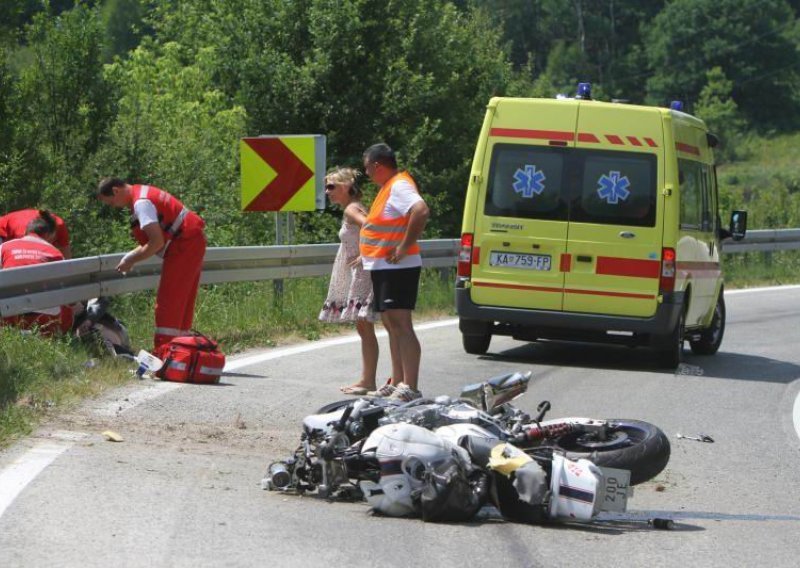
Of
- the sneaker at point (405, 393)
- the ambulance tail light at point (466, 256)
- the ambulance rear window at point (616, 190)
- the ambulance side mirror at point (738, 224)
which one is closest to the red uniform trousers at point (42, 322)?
the sneaker at point (405, 393)

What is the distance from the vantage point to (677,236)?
12.7 meters

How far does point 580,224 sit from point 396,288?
337 cm

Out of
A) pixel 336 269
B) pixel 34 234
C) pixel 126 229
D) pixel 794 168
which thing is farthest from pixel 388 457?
pixel 794 168

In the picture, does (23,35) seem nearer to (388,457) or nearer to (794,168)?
(388,457)

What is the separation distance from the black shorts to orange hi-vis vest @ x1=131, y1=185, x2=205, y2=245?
2.25 meters

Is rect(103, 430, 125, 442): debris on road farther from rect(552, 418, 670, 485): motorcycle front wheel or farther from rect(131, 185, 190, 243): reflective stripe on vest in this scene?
rect(131, 185, 190, 243): reflective stripe on vest

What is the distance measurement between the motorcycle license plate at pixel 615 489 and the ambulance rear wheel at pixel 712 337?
807 cm

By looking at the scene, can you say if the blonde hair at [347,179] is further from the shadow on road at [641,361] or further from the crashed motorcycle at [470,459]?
the crashed motorcycle at [470,459]

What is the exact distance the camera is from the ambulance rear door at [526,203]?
1288cm

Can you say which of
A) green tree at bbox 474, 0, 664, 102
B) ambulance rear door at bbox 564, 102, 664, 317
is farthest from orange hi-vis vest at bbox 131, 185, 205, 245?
green tree at bbox 474, 0, 664, 102

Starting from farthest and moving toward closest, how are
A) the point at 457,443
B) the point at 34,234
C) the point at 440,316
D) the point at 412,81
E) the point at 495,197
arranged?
the point at 412,81
the point at 440,316
the point at 495,197
the point at 34,234
the point at 457,443

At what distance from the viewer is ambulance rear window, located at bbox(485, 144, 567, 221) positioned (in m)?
12.9

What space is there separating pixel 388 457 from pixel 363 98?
23.0 metres

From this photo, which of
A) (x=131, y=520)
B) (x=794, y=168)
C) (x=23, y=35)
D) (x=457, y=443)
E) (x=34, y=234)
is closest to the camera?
(x=131, y=520)
